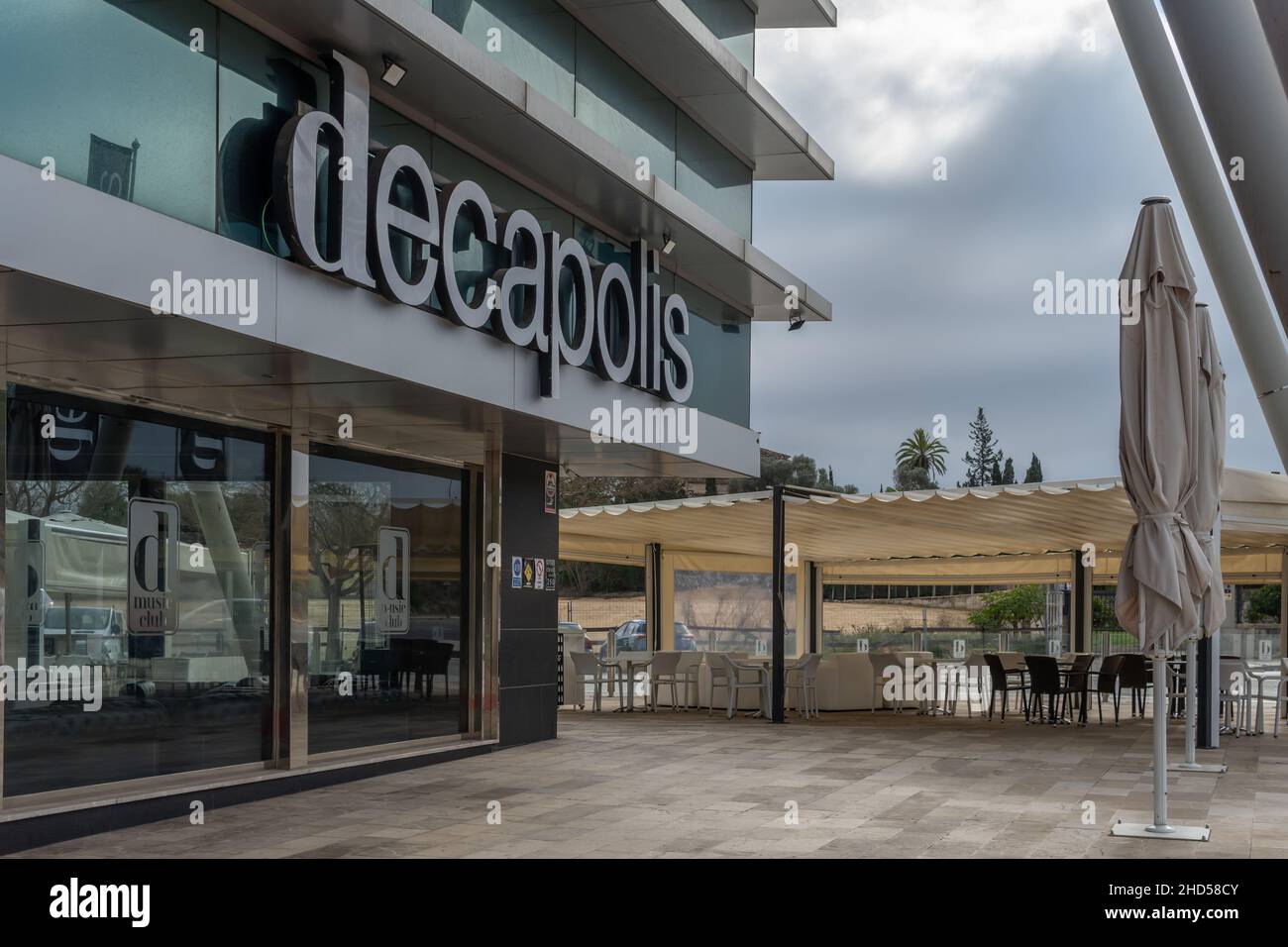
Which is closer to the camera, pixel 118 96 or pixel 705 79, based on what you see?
pixel 118 96

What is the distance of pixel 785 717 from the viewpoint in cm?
1820

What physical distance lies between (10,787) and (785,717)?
1211 centimetres

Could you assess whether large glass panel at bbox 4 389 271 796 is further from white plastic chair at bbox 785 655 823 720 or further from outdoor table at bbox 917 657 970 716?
outdoor table at bbox 917 657 970 716

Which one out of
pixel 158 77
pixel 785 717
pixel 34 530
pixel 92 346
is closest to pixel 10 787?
pixel 34 530

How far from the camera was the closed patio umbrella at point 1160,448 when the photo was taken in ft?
25.8

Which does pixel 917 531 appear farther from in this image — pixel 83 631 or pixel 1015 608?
pixel 1015 608

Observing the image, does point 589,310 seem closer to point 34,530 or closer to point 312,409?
point 312,409

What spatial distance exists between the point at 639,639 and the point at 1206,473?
83.9 ft

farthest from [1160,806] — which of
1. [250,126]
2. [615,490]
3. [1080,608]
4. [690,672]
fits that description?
[615,490]

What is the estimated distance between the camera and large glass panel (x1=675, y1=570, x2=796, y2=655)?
1043 inches

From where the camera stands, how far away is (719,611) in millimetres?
27391

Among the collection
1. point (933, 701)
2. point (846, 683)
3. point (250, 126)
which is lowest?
point (933, 701)

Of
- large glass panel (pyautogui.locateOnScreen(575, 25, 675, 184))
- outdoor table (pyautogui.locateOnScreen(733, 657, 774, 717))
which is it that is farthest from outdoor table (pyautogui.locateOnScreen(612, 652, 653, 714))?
large glass panel (pyautogui.locateOnScreen(575, 25, 675, 184))
